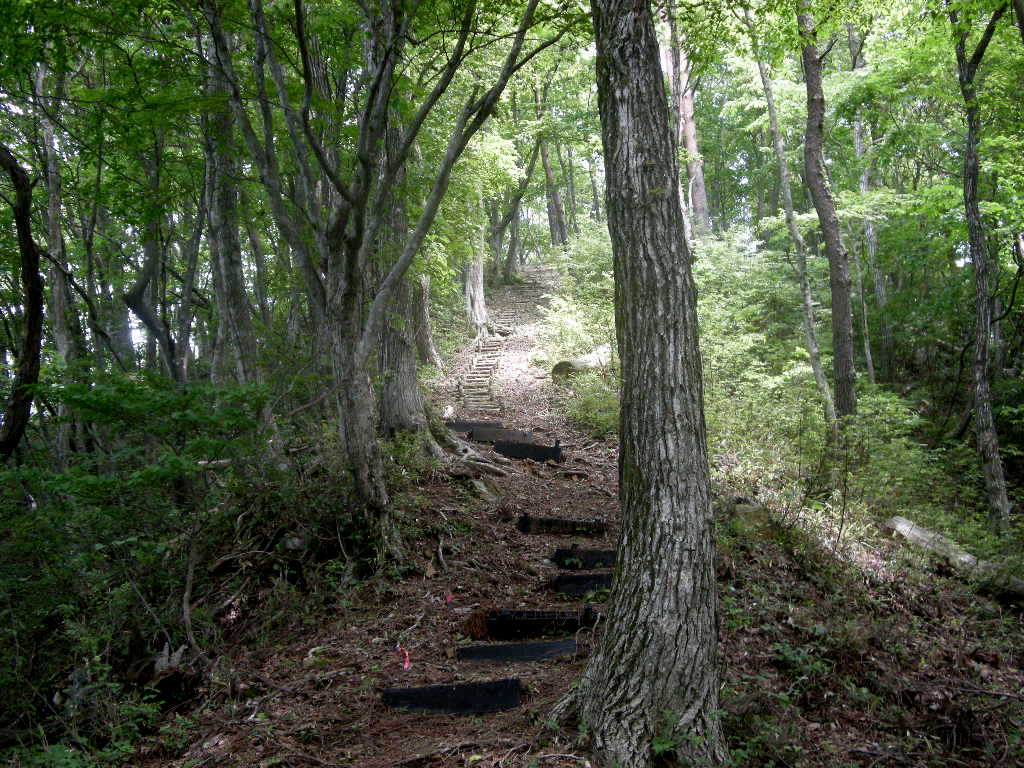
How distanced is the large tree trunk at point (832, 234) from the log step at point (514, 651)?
6.92 metres

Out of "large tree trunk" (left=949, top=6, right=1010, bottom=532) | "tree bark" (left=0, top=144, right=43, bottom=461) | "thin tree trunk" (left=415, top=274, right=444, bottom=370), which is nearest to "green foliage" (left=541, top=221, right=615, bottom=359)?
"thin tree trunk" (left=415, top=274, right=444, bottom=370)

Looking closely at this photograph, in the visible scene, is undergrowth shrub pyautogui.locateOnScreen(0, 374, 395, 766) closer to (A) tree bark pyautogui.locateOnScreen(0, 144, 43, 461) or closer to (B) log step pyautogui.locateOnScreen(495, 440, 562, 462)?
(A) tree bark pyautogui.locateOnScreen(0, 144, 43, 461)

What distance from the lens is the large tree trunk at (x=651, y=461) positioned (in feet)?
10.6

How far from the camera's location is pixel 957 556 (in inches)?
282

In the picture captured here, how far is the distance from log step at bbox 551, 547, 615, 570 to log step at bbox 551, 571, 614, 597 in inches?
16.0

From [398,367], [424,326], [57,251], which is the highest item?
[57,251]

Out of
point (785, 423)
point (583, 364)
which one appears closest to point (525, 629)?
point (785, 423)

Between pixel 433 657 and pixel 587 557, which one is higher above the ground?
pixel 587 557

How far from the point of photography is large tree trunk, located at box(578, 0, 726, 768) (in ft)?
10.6

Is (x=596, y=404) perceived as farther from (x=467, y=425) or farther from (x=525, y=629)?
(x=525, y=629)

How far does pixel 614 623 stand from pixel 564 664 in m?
1.17

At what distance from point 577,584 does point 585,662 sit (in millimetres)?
1451

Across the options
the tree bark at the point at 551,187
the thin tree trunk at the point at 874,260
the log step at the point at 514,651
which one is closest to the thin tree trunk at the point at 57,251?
the log step at the point at 514,651

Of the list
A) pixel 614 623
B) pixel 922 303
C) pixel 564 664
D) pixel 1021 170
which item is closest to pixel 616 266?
pixel 614 623
